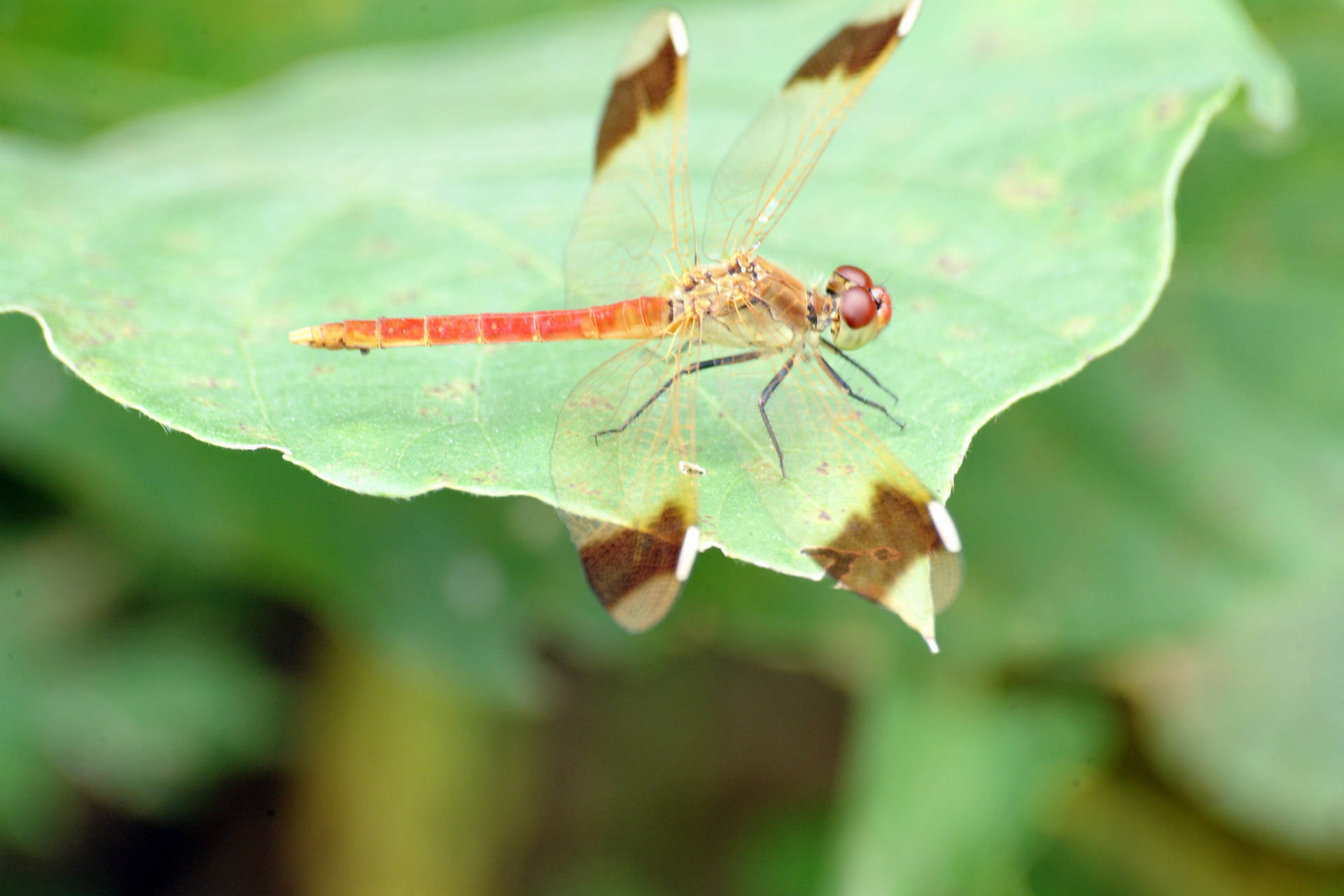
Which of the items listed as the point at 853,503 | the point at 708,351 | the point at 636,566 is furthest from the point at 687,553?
the point at 708,351

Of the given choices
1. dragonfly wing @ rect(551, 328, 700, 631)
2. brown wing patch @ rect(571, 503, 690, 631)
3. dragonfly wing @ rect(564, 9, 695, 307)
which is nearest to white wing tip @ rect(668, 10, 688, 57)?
dragonfly wing @ rect(564, 9, 695, 307)

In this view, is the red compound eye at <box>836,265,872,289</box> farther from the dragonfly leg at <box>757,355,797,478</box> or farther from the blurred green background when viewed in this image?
the blurred green background

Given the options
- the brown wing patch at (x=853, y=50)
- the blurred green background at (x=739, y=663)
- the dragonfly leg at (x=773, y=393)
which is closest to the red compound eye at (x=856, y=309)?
the dragonfly leg at (x=773, y=393)

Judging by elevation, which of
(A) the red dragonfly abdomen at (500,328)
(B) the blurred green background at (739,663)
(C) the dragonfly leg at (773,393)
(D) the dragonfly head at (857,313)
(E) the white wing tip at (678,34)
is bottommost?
(B) the blurred green background at (739,663)

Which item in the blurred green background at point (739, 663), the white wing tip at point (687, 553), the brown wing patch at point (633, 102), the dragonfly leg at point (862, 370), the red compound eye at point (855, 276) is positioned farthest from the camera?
the blurred green background at point (739, 663)

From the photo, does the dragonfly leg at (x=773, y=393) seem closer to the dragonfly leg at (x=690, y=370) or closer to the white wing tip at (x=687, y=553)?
the dragonfly leg at (x=690, y=370)

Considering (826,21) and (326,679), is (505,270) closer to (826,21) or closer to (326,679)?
(826,21)

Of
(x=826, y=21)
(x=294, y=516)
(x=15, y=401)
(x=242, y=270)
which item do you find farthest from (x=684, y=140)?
(x=15, y=401)

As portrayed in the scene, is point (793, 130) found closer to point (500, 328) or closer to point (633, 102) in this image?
point (633, 102)
